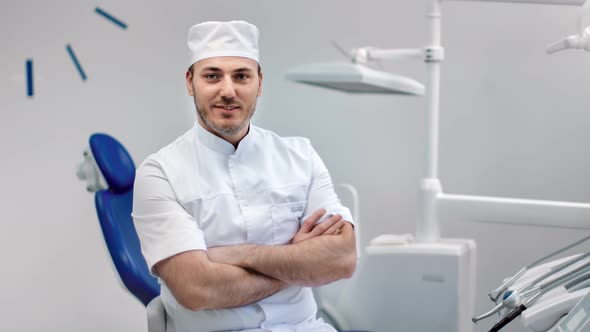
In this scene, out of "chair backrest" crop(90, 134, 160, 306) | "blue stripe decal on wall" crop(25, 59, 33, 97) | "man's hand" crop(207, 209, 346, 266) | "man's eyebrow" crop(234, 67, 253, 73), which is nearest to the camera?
"man's hand" crop(207, 209, 346, 266)

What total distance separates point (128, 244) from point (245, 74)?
79 centimetres

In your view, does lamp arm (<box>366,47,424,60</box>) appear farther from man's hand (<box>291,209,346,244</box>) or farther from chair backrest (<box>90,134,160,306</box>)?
chair backrest (<box>90,134,160,306</box>)

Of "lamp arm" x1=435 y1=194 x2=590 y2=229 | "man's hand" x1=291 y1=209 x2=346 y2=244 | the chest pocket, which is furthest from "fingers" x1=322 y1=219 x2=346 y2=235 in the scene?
"lamp arm" x1=435 y1=194 x2=590 y2=229

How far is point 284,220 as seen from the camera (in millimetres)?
1732

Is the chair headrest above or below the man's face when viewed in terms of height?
below

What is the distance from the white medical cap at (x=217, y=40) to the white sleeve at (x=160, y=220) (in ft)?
0.99

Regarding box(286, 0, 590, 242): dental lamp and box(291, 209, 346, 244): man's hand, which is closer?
box(291, 209, 346, 244): man's hand

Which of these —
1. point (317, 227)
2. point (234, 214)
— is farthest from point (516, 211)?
point (234, 214)

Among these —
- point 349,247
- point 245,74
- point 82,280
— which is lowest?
point 82,280

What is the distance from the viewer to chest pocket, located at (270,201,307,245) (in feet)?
5.65

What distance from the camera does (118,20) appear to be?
2.97m

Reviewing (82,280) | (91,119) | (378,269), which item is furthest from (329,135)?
(82,280)

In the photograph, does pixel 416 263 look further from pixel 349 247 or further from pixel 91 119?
pixel 91 119

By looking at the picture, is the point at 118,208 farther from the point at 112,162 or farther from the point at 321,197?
the point at 321,197
